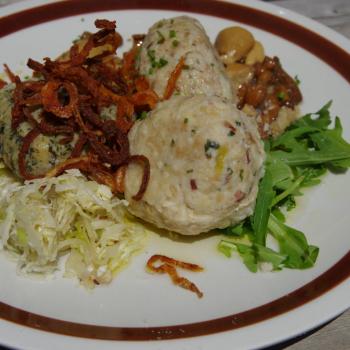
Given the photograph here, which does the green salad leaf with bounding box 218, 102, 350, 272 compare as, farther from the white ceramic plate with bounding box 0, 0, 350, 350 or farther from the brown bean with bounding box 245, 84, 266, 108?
the brown bean with bounding box 245, 84, 266, 108

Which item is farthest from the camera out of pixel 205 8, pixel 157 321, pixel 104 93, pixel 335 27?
pixel 335 27

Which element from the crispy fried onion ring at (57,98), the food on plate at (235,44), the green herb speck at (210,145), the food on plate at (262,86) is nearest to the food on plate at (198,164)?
the green herb speck at (210,145)

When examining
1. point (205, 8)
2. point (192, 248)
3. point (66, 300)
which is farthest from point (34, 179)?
point (205, 8)

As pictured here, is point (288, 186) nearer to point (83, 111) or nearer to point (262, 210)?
point (262, 210)

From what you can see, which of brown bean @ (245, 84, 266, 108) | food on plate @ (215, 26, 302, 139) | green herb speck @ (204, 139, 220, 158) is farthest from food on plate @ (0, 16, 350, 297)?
brown bean @ (245, 84, 266, 108)

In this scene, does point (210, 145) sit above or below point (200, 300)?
above

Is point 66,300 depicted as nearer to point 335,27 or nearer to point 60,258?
point 60,258

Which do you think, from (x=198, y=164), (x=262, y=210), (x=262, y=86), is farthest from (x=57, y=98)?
(x=262, y=86)

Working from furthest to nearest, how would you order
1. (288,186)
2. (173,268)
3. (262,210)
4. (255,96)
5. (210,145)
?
1. (255,96)
2. (288,186)
3. (262,210)
4. (173,268)
5. (210,145)
